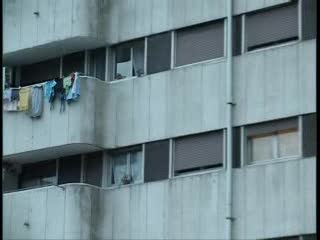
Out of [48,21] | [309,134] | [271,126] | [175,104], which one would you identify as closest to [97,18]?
[48,21]

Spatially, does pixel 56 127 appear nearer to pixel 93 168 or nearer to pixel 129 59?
pixel 93 168

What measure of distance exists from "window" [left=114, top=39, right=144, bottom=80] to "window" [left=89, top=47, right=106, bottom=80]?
12.4 inches

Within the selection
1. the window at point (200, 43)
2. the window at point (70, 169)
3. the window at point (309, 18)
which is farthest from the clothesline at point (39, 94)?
the window at point (309, 18)

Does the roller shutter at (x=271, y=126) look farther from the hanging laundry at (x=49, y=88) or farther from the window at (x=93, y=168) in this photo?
the hanging laundry at (x=49, y=88)

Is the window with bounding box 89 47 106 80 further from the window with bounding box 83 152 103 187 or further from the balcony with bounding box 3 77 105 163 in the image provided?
the window with bounding box 83 152 103 187

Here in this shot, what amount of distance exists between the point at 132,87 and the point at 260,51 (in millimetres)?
3129

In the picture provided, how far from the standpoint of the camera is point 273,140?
19500mm

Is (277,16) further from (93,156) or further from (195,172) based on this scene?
(93,156)

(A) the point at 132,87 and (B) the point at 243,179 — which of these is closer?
(B) the point at 243,179

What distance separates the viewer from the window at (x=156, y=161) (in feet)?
68.3

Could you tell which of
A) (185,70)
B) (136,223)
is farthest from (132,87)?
(136,223)

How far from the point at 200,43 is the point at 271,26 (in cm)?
168

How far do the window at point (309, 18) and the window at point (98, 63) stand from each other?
5.08m

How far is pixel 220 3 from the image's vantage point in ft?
67.7
